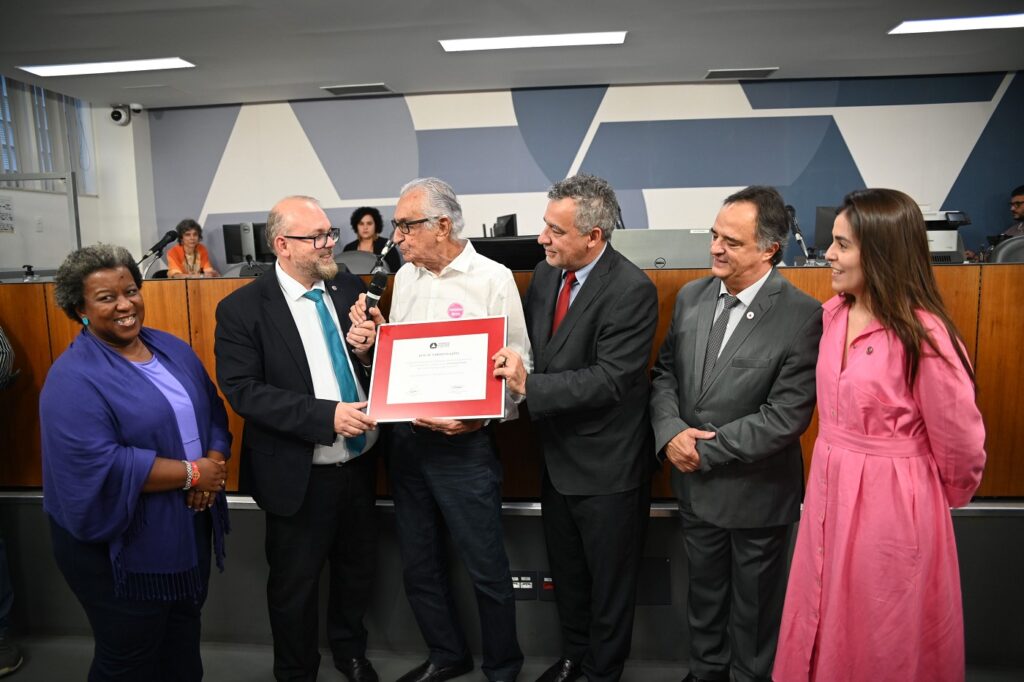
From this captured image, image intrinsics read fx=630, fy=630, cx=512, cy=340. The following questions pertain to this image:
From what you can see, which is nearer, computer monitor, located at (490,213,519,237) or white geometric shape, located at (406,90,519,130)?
computer monitor, located at (490,213,519,237)

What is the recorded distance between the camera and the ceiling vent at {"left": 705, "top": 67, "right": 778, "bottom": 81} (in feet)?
23.7

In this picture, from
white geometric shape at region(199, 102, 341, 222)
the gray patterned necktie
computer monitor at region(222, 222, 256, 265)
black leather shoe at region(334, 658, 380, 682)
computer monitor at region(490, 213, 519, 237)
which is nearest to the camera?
the gray patterned necktie

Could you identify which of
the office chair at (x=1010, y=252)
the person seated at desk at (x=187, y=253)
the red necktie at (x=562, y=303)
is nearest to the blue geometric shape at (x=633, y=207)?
the office chair at (x=1010, y=252)

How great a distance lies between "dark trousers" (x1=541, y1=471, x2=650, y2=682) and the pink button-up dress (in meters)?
0.66

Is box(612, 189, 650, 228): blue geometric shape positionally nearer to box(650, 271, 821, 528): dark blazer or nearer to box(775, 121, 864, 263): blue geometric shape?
box(775, 121, 864, 263): blue geometric shape

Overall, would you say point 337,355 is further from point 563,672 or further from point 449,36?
point 449,36

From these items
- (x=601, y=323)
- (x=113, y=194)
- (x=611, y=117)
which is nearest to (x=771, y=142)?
(x=611, y=117)

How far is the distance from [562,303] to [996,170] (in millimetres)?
8011

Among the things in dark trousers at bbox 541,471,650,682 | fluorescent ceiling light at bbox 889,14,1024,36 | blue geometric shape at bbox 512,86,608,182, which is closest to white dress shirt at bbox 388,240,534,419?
dark trousers at bbox 541,471,650,682

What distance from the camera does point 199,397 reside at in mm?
2033

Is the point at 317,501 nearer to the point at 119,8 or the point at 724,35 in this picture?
the point at 119,8

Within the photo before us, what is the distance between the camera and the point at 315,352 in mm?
2229

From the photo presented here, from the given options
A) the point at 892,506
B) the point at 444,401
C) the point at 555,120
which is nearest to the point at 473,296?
the point at 444,401

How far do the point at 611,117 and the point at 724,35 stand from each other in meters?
2.06
